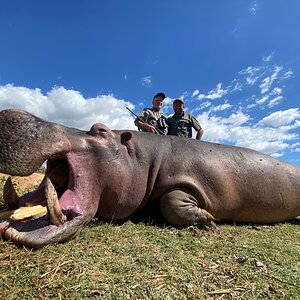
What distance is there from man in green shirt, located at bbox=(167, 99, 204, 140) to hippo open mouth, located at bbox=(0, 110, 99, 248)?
4066 millimetres

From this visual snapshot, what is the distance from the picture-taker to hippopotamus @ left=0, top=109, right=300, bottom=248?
132 inches

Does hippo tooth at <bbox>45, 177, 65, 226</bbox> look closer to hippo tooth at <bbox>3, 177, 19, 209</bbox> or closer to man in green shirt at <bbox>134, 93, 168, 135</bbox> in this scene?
hippo tooth at <bbox>3, 177, 19, 209</bbox>

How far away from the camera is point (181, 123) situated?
7.77 metres

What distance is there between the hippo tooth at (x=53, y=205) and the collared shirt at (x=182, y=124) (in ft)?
15.7

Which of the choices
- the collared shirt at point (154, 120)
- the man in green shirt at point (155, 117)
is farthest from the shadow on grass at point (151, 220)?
the collared shirt at point (154, 120)

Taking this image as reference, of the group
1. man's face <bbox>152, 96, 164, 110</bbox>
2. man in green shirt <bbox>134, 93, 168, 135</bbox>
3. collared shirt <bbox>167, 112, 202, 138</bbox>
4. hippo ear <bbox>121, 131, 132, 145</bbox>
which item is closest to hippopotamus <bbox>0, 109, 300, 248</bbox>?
hippo ear <bbox>121, 131, 132, 145</bbox>

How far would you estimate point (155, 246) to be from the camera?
11.6ft

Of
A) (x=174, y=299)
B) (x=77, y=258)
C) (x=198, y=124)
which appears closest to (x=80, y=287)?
(x=77, y=258)

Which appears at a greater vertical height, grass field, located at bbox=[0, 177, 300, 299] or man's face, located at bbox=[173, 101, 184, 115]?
man's face, located at bbox=[173, 101, 184, 115]

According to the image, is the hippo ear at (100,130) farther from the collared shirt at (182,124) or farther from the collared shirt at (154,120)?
the collared shirt at (182,124)

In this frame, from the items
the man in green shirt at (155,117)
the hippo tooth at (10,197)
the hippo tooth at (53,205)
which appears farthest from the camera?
the man in green shirt at (155,117)

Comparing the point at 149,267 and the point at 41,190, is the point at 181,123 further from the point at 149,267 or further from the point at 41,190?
the point at 149,267

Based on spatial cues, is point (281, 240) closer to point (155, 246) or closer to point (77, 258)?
point (155, 246)

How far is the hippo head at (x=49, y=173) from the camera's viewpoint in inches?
128
